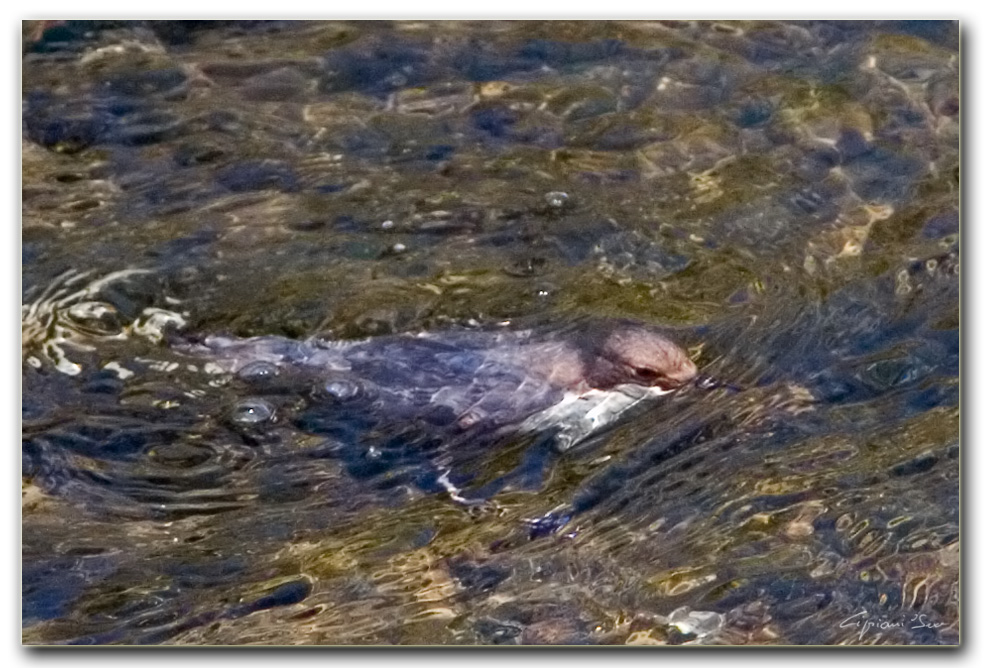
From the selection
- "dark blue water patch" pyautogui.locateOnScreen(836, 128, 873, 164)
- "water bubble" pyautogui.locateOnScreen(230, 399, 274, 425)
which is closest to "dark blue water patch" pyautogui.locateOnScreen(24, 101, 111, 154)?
"water bubble" pyautogui.locateOnScreen(230, 399, 274, 425)

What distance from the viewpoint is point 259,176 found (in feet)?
7.43

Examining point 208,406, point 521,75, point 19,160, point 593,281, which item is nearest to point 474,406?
point 593,281

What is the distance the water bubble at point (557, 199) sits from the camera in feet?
7.45

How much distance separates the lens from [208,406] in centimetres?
213

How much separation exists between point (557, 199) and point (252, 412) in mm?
657

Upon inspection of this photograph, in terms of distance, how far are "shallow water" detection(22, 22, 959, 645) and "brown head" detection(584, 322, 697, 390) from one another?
4cm

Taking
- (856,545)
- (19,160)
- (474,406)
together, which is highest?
(19,160)

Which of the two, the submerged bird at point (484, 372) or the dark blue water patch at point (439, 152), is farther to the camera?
the dark blue water patch at point (439, 152)

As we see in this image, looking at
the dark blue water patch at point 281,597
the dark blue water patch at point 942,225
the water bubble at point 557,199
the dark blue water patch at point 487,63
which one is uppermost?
the dark blue water patch at point 487,63

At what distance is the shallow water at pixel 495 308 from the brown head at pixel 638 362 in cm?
4

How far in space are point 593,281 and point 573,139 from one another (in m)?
0.26

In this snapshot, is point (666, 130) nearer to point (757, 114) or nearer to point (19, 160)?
point (757, 114)
